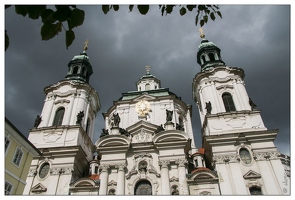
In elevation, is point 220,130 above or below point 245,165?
above

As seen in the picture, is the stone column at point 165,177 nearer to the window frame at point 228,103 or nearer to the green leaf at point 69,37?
the window frame at point 228,103

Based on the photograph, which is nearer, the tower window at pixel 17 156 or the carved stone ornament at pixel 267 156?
the tower window at pixel 17 156

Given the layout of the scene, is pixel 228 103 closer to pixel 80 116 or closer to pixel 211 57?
pixel 211 57

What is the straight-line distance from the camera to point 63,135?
22.5 m

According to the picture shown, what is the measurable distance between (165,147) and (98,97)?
12.2 m

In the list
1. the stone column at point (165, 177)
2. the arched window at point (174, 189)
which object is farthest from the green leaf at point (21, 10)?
the arched window at point (174, 189)

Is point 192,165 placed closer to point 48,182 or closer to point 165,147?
point 165,147

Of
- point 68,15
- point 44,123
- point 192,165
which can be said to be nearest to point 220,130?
point 192,165

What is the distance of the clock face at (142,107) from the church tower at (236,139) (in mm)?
5535

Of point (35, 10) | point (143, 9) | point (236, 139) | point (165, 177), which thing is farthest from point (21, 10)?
point (236, 139)

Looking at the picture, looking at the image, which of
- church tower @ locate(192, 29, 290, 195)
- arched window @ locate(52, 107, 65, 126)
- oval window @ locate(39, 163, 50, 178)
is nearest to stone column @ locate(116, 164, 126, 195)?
oval window @ locate(39, 163, 50, 178)

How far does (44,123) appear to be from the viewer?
942 inches

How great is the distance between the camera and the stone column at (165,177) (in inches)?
699

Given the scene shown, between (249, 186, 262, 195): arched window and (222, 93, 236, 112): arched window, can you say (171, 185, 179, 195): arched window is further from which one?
(222, 93, 236, 112): arched window
